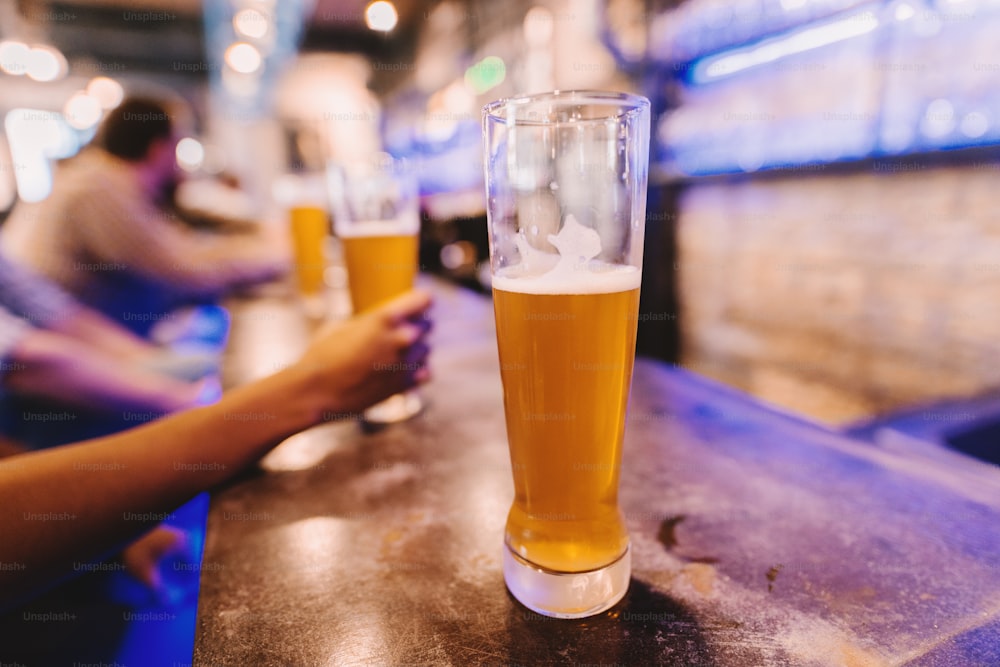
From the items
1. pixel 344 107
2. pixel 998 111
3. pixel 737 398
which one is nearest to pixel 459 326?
pixel 737 398

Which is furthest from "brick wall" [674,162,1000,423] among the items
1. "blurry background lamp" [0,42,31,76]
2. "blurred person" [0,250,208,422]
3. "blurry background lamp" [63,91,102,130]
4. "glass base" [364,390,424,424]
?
"blurry background lamp" [63,91,102,130]

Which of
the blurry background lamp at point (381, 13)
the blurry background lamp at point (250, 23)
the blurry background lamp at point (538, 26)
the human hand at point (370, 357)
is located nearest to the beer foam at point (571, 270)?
the human hand at point (370, 357)

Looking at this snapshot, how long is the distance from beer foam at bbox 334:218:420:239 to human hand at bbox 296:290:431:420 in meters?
0.26

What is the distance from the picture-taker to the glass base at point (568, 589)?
63 cm

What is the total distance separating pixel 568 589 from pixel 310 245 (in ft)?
7.27

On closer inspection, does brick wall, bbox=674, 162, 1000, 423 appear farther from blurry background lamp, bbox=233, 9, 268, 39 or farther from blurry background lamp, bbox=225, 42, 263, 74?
blurry background lamp, bbox=225, 42, 263, 74

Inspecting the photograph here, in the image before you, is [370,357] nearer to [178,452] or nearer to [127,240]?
[178,452]

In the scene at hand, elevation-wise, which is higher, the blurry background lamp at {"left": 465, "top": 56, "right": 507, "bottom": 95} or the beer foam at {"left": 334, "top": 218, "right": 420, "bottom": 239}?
the blurry background lamp at {"left": 465, "top": 56, "right": 507, "bottom": 95}

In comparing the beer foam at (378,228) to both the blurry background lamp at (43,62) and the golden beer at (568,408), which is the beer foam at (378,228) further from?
the blurry background lamp at (43,62)

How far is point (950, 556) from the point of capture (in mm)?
714

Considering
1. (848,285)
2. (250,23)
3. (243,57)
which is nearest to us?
(848,285)

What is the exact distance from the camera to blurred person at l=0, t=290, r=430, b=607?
0.74m

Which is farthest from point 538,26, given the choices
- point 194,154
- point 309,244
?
point 194,154

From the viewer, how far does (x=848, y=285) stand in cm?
334
